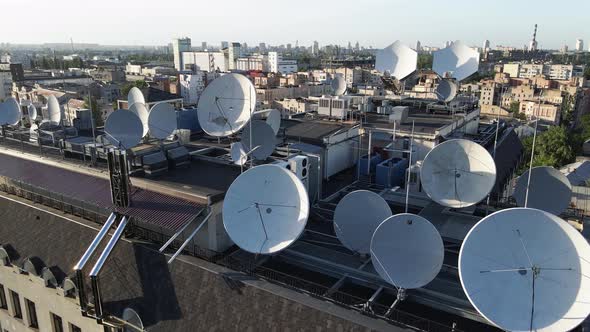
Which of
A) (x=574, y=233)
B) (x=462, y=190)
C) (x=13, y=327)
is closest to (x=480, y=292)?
(x=574, y=233)

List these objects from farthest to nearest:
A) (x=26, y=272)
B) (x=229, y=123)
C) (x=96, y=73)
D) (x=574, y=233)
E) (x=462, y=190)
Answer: (x=96, y=73) → (x=229, y=123) → (x=26, y=272) → (x=462, y=190) → (x=574, y=233)

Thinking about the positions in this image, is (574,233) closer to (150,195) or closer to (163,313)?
(163,313)

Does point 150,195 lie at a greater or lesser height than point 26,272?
greater

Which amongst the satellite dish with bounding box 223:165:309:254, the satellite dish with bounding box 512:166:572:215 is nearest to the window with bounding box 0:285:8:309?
the satellite dish with bounding box 223:165:309:254

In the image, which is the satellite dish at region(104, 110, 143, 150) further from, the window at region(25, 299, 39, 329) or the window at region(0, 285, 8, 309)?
the window at region(0, 285, 8, 309)

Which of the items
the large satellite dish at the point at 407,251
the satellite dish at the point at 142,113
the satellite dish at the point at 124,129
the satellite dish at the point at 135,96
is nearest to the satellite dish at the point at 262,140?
the satellite dish at the point at 124,129

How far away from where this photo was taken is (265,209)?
16.0 metres

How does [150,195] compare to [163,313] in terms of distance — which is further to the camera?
[150,195]

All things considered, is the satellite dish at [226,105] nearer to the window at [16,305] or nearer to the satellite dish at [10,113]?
the window at [16,305]

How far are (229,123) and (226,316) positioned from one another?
13.8 meters

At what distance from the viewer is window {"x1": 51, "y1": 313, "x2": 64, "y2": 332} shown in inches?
769

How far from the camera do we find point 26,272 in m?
20.1

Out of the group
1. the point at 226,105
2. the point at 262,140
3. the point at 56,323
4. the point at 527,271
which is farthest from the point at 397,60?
the point at 56,323

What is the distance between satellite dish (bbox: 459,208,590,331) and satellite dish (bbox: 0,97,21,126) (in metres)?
35.5
